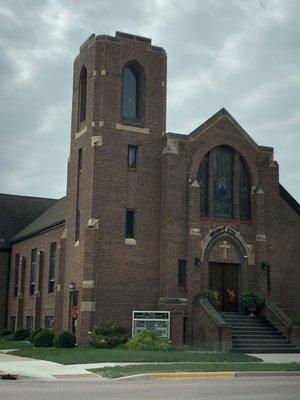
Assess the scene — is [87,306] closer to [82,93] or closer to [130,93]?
[130,93]

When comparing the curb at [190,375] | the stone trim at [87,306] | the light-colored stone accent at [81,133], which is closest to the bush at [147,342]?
the stone trim at [87,306]

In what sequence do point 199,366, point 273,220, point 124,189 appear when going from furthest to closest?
point 273,220, point 124,189, point 199,366

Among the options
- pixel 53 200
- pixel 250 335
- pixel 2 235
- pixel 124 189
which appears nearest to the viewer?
pixel 250 335

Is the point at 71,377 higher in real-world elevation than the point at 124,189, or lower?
lower

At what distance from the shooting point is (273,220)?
33500 mm

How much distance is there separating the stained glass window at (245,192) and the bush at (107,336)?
8673 mm

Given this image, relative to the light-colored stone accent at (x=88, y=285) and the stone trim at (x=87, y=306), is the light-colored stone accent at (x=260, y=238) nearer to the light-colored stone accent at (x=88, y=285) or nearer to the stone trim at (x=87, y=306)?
the light-colored stone accent at (x=88, y=285)

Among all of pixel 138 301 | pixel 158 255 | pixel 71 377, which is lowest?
pixel 71 377

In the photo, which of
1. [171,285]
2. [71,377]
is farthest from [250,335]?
A: [71,377]

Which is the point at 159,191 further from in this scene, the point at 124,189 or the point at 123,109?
the point at 123,109

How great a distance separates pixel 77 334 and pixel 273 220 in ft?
37.2

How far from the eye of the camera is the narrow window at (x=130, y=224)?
31078 mm

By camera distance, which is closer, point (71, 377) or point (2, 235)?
point (71, 377)

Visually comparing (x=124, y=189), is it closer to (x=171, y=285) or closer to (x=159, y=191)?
(x=159, y=191)
